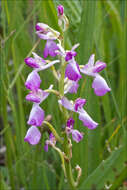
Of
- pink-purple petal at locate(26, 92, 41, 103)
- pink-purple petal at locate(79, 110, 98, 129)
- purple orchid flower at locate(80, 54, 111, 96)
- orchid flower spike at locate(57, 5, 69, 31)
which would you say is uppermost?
orchid flower spike at locate(57, 5, 69, 31)

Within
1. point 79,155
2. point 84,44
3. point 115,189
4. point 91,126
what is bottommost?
point 79,155

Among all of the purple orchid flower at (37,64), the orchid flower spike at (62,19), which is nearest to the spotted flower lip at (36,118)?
the purple orchid flower at (37,64)

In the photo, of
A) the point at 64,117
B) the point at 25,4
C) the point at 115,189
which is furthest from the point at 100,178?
the point at 25,4

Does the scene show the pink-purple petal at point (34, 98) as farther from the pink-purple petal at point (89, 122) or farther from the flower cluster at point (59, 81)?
the pink-purple petal at point (89, 122)

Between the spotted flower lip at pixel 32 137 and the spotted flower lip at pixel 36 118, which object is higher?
the spotted flower lip at pixel 36 118

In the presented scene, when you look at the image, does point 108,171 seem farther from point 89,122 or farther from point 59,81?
point 59,81

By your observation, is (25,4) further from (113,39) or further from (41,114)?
(41,114)

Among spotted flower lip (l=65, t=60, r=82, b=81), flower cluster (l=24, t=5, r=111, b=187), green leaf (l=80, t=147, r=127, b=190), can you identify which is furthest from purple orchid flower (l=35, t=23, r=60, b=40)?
green leaf (l=80, t=147, r=127, b=190)

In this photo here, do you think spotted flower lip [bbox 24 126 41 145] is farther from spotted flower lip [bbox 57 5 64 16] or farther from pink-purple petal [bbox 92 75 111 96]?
spotted flower lip [bbox 57 5 64 16]
